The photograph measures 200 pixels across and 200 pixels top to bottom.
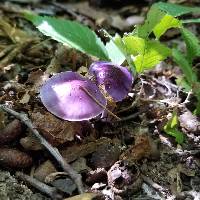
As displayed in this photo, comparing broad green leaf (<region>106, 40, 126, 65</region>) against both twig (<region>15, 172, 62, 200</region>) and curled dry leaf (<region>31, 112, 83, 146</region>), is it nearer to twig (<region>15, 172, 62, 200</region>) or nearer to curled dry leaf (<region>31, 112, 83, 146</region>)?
curled dry leaf (<region>31, 112, 83, 146</region>)

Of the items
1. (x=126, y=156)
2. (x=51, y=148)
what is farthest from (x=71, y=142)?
(x=126, y=156)

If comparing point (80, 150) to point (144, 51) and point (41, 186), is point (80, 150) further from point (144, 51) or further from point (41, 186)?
point (144, 51)

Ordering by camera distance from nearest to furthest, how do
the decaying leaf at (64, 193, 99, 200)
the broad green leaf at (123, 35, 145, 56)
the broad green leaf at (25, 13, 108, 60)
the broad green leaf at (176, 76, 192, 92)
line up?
the decaying leaf at (64, 193, 99, 200), the broad green leaf at (123, 35, 145, 56), the broad green leaf at (25, 13, 108, 60), the broad green leaf at (176, 76, 192, 92)

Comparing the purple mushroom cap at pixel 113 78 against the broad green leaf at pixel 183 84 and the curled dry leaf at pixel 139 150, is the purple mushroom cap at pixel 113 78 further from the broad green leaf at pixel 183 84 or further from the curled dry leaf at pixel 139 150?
the broad green leaf at pixel 183 84

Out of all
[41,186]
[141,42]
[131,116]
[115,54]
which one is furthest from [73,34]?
[41,186]

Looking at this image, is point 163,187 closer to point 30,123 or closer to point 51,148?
point 51,148

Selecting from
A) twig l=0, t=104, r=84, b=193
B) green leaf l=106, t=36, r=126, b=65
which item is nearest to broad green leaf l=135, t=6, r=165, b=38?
green leaf l=106, t=36, r=126, b=65
